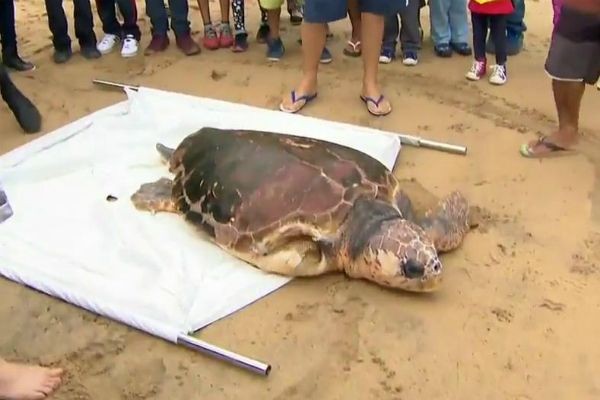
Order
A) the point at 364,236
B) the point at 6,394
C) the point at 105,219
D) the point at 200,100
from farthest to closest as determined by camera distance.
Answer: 1. the point at 200,100
2. the point at 105,219
3. the point at 364,236
4. the point at 6,394

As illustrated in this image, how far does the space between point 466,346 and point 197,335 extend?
24.2 inches

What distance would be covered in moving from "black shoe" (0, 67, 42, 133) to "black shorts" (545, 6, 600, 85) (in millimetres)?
1775

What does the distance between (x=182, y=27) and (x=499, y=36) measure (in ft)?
4.52

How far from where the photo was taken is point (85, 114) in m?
2.89

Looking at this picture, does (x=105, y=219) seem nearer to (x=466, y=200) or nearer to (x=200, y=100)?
(x=200, y=100)

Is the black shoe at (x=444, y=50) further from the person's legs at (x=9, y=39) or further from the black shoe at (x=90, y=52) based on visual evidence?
the person's legs at (x=9, y=39)

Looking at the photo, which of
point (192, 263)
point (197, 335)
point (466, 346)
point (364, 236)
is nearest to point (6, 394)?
point (197, 335)

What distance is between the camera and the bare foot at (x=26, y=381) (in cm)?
162

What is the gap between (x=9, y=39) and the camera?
10.6ft

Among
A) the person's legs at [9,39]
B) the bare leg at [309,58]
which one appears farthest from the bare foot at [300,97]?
the person's legs at [9,39]

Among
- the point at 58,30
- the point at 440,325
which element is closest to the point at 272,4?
the point at 58,30

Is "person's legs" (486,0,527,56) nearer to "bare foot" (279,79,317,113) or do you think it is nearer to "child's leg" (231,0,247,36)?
"bare foot" (279,79,317,113)

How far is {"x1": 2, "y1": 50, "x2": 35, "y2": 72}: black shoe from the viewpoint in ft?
10.7

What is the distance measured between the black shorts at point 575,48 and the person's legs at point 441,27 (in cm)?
93
